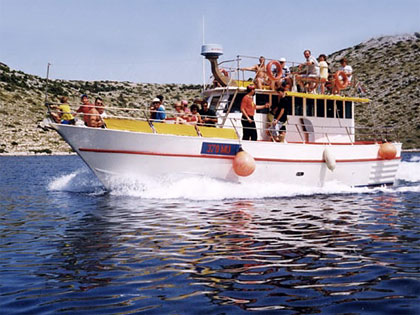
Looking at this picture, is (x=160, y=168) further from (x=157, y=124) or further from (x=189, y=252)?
(x=189, y=252)

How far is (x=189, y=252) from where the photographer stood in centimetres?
798

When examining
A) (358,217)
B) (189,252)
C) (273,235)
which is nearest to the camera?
(189,252)

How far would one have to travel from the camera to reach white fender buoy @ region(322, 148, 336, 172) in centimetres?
1698

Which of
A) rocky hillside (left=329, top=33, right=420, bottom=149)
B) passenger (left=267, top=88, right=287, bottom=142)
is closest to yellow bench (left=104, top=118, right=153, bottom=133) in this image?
passenger (left=267, top=88, right=287, bottom=142)

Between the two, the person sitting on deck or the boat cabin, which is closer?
the person sitting on deck

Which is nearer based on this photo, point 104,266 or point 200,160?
point 104,266

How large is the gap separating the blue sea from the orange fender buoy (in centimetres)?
471

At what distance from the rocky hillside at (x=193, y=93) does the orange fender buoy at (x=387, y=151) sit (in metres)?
38.8

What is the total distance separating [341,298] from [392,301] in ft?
1.83

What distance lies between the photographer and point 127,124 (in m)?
14.1

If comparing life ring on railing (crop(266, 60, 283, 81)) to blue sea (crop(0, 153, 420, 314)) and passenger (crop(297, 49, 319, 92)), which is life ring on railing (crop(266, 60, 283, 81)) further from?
blue sea (crop(0, 153, 420, 314))

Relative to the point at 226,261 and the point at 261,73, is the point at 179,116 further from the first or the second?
the point at 226,261

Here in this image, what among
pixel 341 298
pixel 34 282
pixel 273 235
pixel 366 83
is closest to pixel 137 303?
pixel 34 282

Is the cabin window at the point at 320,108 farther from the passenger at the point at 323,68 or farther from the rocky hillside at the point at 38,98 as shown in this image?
the rocky hillside at the point at 38,98
